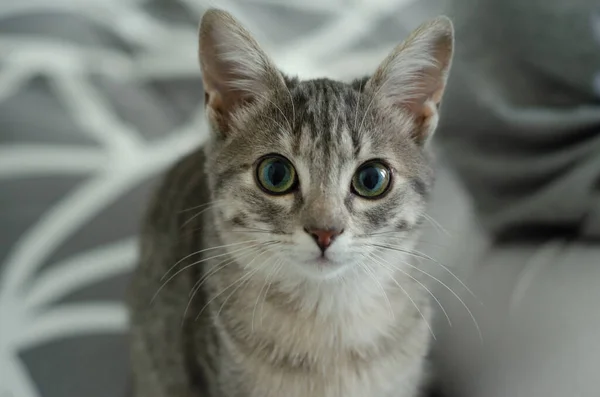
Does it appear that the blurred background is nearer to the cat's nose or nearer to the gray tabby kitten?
the gray tabby kitten

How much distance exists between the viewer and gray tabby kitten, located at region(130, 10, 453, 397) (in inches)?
31.4

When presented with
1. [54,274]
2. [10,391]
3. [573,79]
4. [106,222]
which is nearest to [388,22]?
[573,79]

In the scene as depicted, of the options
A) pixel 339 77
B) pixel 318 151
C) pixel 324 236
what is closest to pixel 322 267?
pixel 324 236

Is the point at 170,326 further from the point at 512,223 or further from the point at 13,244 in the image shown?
the point at 512,223

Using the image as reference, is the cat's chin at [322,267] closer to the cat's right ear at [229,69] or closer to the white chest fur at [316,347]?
the white chest fur at [316,347]

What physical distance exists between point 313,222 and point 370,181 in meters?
0.12

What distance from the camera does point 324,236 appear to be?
0.75 m

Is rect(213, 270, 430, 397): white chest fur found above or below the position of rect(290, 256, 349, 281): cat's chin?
below

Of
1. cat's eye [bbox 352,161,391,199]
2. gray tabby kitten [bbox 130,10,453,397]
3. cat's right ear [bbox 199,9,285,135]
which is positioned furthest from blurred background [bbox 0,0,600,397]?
cat's right ear [bbox 199,9,285,135]

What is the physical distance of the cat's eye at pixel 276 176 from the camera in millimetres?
812

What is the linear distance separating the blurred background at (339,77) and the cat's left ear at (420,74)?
287 mm

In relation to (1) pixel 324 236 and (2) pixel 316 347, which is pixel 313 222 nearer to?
(1) pixel 324 236

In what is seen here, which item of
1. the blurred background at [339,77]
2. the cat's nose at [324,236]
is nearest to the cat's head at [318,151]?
the cat's nose at [324,236]

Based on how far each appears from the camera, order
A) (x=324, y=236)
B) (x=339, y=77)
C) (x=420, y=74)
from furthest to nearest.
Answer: (x=339, y=77), (x=420, y=74), (x=324, y=236)
